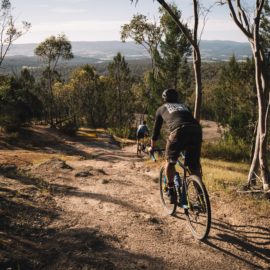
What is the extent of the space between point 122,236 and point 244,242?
2.11 metres

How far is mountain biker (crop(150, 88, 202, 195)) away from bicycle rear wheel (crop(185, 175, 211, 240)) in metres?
0.33

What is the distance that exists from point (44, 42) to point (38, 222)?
45.9 meters

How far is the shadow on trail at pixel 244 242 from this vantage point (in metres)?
5.14

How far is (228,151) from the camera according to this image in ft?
76.3

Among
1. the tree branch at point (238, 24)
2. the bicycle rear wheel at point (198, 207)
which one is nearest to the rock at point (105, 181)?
the bicycle rear wheel at point (198, 207)

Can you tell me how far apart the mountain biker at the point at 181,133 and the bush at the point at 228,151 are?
16.6 m

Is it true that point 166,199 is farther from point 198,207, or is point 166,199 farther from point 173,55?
point 173,55

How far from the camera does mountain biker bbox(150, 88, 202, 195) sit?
5.54 metres

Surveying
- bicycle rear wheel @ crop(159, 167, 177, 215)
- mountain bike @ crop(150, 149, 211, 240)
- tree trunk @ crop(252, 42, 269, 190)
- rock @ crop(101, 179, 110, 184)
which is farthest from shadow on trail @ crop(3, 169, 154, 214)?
tree trunk @ crop(252, 42, 269, 190)

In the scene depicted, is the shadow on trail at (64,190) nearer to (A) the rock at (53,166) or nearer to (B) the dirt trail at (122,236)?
(B) the dirt trail at (122,236)

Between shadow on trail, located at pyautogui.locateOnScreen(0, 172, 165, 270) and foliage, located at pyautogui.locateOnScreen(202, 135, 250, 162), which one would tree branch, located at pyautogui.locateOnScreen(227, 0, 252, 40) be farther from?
foliage, located at pyautogui.locateOnScreen(202, 135, 250, 162)

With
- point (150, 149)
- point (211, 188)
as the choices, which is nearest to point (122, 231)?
point (150, 149)

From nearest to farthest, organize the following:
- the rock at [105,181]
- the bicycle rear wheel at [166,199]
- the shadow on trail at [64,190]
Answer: the bicycle rear wheel at [166,199] < the shadow on trail at [64,190] < the rock at [105,181]

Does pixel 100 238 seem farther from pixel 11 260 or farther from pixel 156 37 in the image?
pixel 156 37
